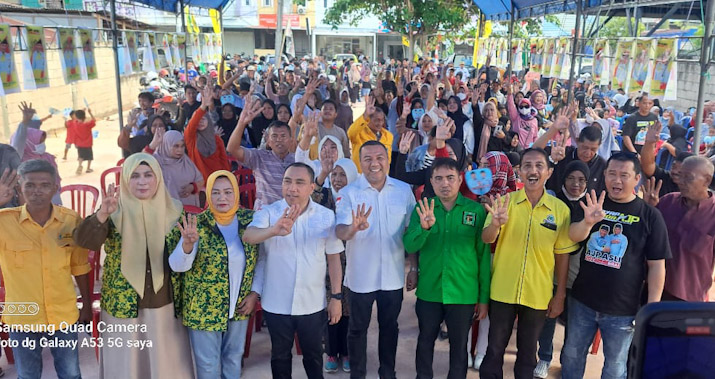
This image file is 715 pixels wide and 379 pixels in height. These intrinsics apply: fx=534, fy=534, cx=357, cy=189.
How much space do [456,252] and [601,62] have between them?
4.69 m

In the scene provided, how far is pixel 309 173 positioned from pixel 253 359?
1.59 meters

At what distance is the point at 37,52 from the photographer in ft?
15.9

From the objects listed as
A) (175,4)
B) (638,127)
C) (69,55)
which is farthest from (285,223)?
(175,4)

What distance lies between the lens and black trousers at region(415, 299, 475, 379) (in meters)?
3.06

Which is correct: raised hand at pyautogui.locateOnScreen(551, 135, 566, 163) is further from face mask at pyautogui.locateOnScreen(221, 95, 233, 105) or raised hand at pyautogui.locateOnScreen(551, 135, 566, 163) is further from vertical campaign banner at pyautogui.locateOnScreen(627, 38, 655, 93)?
face mask at pyautogui.locateOnScreen(221, 95, 233, 105)

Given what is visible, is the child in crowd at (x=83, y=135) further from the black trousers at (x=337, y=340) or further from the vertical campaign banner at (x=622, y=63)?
the vertical campaign banner at (x=622, y=63)

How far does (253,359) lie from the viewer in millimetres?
3705

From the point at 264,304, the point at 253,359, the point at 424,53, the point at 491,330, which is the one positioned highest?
the point at 424,53

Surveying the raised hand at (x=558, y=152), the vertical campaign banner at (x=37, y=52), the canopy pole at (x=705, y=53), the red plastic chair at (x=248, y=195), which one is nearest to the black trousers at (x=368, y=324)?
the raised hand at (x=558, y=152)

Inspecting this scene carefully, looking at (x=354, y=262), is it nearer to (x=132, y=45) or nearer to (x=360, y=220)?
(x=360, y=220)

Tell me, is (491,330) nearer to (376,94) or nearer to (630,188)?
(630,188)

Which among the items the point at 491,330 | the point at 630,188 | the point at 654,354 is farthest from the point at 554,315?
the point at 654,354

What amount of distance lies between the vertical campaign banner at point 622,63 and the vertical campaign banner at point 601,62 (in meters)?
0.36

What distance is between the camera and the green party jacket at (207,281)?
2.72 m
